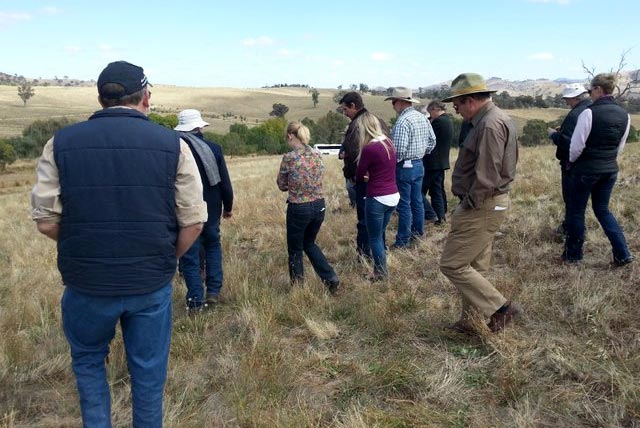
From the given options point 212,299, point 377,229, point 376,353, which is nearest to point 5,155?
point 212,299

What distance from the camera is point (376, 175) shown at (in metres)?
5.04

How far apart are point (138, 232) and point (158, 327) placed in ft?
1.69

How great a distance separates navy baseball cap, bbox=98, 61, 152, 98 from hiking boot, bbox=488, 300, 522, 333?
287 centimetres

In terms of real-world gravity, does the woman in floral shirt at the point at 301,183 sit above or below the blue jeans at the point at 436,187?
above

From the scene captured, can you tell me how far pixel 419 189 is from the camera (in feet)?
22.1

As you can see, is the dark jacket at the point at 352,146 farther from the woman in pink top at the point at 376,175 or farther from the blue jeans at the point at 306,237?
the blue jeans at the point at 306,237

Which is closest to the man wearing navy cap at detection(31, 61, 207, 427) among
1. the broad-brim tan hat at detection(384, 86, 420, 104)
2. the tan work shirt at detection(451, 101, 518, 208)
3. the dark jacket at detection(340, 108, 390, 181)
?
the tan work shirt at detection(451, 101, 518, 208)

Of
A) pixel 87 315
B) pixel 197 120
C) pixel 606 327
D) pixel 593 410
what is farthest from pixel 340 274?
pixel 87 315

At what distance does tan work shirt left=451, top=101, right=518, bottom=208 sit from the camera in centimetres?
355

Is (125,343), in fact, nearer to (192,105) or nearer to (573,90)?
(573,90)

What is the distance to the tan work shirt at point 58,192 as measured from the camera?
2299mm

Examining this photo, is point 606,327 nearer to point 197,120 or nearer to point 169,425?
point 169,425

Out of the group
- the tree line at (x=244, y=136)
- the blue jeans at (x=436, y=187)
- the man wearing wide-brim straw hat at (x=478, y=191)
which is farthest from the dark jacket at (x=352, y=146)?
the tree line at (x=244, y=136)

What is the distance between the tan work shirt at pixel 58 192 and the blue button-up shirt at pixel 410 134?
3.88 m
